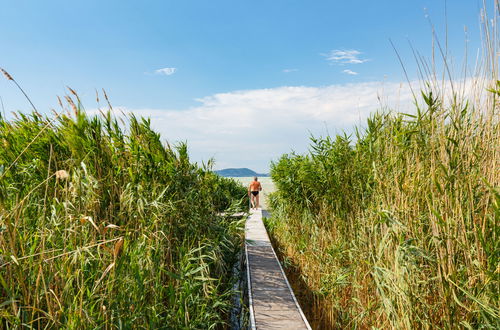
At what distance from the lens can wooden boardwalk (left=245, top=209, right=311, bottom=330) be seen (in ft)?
10.3

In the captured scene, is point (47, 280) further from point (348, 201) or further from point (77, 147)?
point (348, 201)

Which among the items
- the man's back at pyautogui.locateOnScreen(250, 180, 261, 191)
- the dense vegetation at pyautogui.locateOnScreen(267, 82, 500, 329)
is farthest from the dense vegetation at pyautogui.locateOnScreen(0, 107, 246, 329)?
the man's back at pyautogui.locateOnScreen(250, 180, 261, 191)

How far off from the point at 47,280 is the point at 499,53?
128 inches

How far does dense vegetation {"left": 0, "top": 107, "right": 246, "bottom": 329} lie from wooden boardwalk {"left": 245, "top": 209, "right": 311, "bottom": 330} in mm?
368

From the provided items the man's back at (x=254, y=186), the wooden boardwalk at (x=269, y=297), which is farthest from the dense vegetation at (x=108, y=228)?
the man's back at (x=254, y=186)

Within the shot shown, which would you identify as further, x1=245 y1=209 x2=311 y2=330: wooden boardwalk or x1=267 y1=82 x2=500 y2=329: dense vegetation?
x1=245 y1=209 x2=311 y2=330: wooden boardwalk

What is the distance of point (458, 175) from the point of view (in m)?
2.24

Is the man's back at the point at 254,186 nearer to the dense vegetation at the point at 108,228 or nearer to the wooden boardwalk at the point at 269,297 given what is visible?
the wooden boardwalk at the point at 269,297

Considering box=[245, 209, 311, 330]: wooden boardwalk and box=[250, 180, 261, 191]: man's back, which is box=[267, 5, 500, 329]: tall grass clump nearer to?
box=[245, 209, 311, 330]: wooden boardwalk

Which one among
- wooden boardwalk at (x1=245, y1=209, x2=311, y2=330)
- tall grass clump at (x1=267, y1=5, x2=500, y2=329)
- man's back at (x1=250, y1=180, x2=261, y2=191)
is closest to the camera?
tall grass clump at (x1=267, y1=5, x2=500, y2=329)

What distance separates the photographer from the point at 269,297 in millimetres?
3730

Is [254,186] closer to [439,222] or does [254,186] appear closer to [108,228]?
[108,228]

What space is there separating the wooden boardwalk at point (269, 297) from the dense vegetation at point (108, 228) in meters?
0.37

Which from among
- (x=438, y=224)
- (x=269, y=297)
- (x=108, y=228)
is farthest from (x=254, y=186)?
(x=438, y=224)
